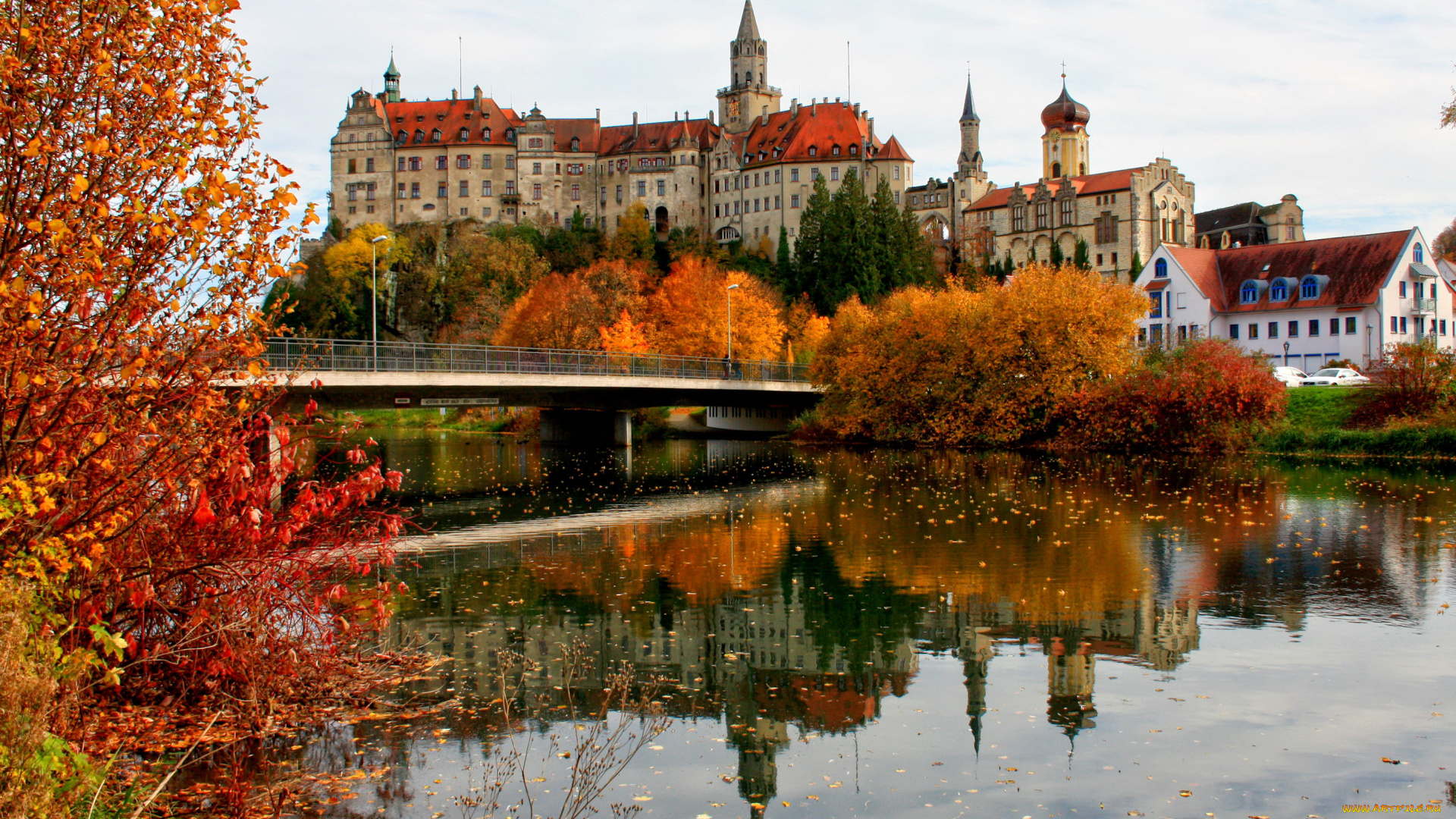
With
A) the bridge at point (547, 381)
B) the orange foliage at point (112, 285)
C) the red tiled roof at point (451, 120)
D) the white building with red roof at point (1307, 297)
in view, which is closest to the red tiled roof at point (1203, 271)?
the white building with red roof at point (1307, 297)

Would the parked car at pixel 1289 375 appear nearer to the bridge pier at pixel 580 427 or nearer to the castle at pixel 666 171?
the bridge pier at pixel 580 427

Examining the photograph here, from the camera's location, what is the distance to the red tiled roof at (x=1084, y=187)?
108875 millimetres

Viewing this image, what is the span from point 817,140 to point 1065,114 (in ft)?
87.2

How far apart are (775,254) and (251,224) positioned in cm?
11114

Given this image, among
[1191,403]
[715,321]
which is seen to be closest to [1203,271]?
[715,321]

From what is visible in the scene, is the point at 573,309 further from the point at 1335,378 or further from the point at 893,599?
the point at 893,599

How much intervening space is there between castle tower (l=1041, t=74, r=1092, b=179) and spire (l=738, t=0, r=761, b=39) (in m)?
33.7

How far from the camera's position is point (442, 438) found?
75.8 m

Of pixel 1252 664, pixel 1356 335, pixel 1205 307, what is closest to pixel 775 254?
pixel 1205 307

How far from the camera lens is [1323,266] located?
79.6 metres

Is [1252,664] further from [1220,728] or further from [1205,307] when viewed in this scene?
[1205,307]

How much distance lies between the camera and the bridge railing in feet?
119

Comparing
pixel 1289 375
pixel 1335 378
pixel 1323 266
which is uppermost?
pixel 1323 266

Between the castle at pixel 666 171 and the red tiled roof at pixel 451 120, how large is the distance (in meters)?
0.17
